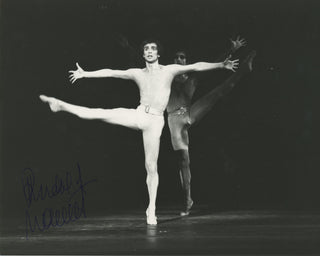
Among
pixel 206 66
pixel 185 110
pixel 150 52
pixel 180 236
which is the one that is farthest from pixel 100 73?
pixel 180 236

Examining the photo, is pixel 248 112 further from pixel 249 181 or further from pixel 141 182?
pixel 141 182

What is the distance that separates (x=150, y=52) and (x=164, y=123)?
2.20 m

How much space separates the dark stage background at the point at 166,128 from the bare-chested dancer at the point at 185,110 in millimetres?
827

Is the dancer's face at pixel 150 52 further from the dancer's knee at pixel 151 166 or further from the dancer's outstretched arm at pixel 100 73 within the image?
the dancer's knee at pixel 151 166

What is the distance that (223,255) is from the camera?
161 inches

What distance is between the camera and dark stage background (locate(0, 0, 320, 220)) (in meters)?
7.67

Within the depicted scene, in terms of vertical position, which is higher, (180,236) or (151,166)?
(151,166)

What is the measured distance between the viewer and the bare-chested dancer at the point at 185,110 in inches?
255

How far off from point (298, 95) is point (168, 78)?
2917mm

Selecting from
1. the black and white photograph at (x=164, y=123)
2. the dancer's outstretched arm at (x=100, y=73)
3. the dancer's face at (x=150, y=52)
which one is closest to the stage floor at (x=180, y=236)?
the black and white photograph at (x=164, y=123)

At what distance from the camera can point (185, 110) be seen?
258 inches
